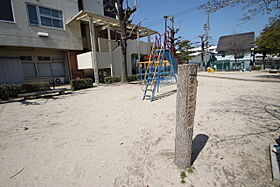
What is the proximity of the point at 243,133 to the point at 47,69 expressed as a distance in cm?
1515

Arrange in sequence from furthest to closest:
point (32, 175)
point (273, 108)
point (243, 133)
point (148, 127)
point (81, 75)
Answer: point (81, 75), point (273, 108), point (148, 127), point (243, 133), point (32, 175)

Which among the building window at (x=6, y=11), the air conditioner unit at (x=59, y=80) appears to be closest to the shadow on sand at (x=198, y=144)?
the air conditioner unit at (x=59, y=80)

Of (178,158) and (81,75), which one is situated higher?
(81,75)

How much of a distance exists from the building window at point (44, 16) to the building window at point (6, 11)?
40.4 inches

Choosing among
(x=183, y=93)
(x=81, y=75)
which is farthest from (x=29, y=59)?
(x=183, y=93)

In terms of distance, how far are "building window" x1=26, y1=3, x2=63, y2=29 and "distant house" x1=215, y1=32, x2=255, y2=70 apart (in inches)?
1221

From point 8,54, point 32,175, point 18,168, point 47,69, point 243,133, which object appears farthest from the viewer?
point 47,69

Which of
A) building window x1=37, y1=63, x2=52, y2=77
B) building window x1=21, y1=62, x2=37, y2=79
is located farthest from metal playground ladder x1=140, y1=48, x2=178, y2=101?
building window x1=21, y1=62, x2=37, y2=79

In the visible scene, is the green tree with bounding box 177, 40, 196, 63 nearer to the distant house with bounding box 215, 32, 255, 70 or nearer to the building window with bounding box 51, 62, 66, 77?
the distant house with bounding box 215, 32, 255, 70

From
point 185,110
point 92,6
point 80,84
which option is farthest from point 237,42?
point 185,110

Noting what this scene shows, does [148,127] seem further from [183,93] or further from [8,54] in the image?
[8,54]

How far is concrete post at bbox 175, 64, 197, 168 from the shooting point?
1.58m

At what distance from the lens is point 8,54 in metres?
9.89

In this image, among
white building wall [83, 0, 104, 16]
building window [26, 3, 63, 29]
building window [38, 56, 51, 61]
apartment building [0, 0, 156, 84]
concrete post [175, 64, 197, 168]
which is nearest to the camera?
concrete post [175, 64, 197, 168]
